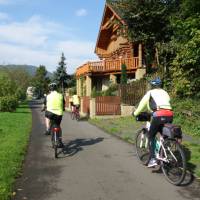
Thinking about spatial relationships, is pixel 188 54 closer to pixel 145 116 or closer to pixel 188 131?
pixel 188 131

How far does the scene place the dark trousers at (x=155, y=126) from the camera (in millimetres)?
9031

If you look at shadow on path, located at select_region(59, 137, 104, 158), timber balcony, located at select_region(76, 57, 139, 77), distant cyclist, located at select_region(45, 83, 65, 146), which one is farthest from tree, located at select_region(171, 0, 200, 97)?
timber balcony, located at select_region(76, 57, 139, 77)

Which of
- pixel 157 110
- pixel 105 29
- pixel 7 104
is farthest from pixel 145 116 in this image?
pixel 105 29

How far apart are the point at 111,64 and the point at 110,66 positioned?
20 centimetres

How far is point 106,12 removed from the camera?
45188mm

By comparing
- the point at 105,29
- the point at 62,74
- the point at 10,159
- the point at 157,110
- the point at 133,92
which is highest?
the point at 105,29

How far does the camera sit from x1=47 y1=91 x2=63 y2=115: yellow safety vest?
39.1ft

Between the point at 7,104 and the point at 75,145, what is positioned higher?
the point at 7,104

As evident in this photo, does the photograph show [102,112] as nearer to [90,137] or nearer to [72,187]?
[90,137]

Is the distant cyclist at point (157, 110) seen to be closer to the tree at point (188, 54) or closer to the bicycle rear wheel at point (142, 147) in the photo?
the bicycle rear wheel at point (142, 147)

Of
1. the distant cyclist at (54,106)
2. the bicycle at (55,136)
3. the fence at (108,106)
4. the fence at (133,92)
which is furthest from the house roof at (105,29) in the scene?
the bicycle at (55,136)

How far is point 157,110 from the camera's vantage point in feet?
29.8

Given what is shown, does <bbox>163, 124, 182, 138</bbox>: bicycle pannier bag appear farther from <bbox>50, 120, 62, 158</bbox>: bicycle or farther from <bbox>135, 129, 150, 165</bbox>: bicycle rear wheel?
Answer: <bbox>50, 120, 62, 158</bbox>: bicycle

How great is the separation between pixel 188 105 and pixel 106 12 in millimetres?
28356
